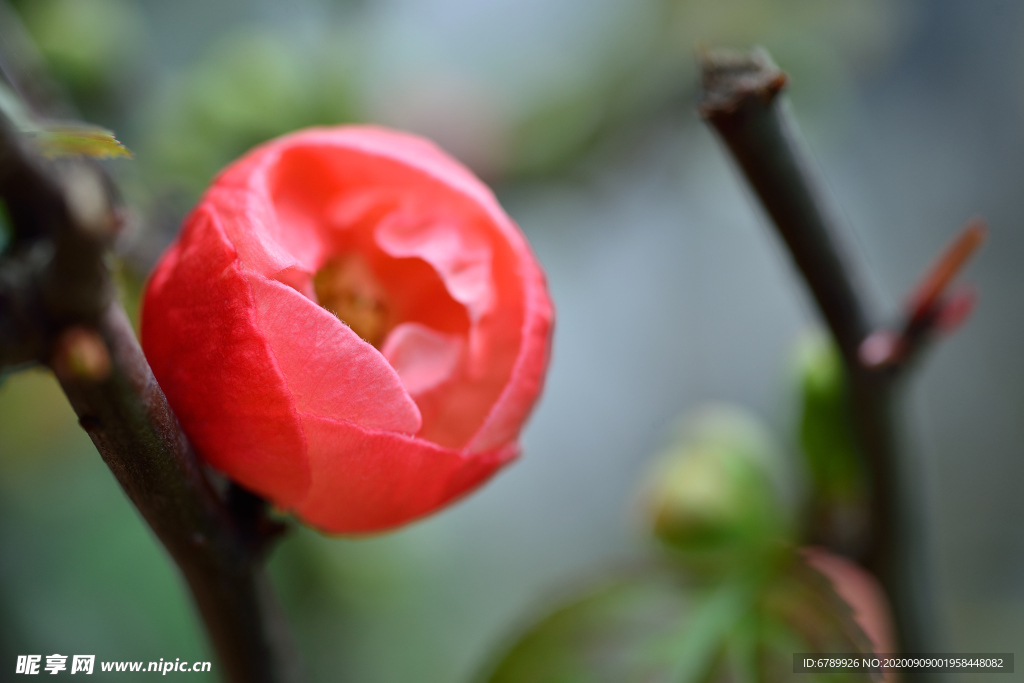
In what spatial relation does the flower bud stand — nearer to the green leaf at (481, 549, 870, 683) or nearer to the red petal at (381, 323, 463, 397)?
the green leaf at (481, 549, 870, 683)

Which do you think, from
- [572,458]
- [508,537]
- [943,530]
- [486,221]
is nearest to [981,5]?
[943,530]

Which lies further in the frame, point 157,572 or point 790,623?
point 157,572

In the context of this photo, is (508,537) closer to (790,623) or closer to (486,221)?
(790,623)

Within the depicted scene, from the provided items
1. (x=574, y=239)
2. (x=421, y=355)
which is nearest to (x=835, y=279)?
(x=421, y=355)

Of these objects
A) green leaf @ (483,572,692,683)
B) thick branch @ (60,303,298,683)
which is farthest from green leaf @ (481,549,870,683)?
thick branch @ (60,303,298,683)

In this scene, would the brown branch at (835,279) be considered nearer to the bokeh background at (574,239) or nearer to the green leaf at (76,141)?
the bokeh background at (574,239)

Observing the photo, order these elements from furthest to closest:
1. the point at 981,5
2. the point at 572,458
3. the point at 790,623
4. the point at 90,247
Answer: the point at 572,458 < the point at 981,5 < the point at 790,623 < the point at 90,247
